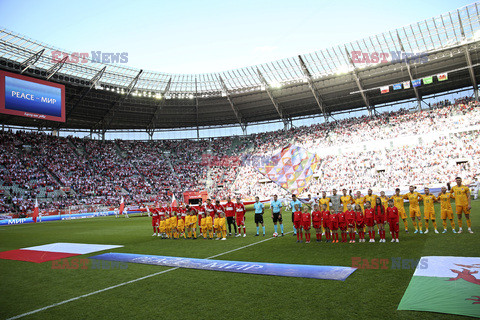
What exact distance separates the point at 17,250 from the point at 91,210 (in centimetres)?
2774

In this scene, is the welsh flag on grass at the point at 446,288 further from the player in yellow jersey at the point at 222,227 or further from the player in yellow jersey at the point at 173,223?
the player in yellow jersey at the point at 173,223

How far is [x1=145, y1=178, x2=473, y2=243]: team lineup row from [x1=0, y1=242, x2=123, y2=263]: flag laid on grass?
3327mm

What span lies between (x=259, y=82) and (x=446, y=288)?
1672 inches

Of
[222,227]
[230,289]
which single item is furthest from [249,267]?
[222,227]

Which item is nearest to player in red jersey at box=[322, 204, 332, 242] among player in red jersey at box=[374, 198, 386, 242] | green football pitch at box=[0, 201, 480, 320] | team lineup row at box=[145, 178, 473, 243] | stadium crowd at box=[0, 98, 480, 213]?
team lineup row at box=[145, 178, 473, 243]

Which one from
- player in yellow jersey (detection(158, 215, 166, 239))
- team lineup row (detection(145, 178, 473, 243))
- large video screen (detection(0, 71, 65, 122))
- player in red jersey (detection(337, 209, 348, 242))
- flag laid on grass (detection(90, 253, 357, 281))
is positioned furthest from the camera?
large video screen (detection(0, 71, 65, 122))

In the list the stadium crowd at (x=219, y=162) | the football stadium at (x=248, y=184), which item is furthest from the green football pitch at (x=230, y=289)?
the stadium crowd at (x=219, y=162)

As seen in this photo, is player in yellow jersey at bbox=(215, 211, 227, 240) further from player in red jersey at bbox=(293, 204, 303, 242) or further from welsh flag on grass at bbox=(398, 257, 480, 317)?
welsh flag on grass at bbox=(398, 257, 480, 317)

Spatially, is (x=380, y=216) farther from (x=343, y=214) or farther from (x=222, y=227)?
(x=222, y=227)

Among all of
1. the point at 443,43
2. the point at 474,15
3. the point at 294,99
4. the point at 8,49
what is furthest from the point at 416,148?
the point at 8,49

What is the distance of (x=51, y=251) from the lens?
42.4 feet

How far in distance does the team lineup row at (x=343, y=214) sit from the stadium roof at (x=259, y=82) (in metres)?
29.5

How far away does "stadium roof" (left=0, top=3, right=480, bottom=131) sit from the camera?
34812 millimetres

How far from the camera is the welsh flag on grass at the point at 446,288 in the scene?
187 inches
